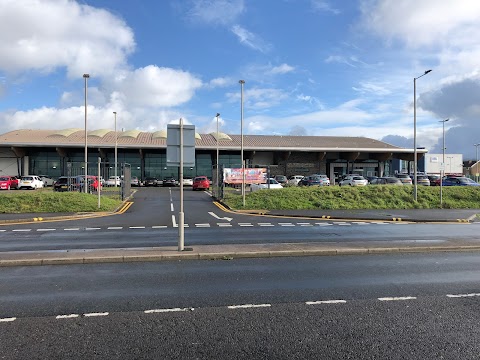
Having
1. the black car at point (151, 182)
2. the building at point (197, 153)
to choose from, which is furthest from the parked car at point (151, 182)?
the building at point (197, 153)

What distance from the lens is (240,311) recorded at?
5566 mm

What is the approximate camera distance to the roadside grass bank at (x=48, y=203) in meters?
21.0

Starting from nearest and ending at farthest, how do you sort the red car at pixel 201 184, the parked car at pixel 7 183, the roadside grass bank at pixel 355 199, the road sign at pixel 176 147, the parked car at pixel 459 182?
the road sign at pixel 176 147
the roadside grass bank at pixel 355 199
the parked car at pixel 459 182
the red car at pixel 201 184
the parked car at pixel 7 183

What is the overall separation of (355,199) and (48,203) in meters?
19.3

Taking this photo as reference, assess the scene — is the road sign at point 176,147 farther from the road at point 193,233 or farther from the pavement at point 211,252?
the road at point 193,233

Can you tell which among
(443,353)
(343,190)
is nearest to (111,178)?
(343,190)

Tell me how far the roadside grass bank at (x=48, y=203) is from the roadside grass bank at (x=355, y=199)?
852 centimetres

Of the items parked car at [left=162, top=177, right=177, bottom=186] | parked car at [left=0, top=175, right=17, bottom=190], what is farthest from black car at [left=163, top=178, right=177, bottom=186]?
parked car at [left=0, top=175, right=17, bottom=190]

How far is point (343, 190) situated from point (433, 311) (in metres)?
21.9

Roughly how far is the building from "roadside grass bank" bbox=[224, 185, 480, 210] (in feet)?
77.1

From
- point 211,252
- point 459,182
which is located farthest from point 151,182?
point 211,252

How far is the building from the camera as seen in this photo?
175 feet

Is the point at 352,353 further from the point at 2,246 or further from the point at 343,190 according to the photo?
the point at 343,190

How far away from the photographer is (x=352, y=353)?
420cm
